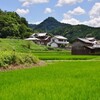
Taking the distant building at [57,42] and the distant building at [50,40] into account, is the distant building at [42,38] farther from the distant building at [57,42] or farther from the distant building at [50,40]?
the distant building at [57,42]

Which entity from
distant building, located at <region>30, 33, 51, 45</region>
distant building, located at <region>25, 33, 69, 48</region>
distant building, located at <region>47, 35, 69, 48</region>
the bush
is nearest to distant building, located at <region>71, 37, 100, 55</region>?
distant building, located at <region>25, 33, 69, 48</region>

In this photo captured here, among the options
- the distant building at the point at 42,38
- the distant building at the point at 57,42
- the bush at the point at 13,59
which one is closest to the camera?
the bush at the point at 13,59

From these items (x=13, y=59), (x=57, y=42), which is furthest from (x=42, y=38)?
A: (x=13, y=59)

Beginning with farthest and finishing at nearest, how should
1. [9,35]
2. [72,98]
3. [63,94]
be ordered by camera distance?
[9,35], [63,94], [72,98]

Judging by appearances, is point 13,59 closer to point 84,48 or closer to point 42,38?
point 84,48

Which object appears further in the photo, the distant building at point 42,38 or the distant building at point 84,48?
the distant building at point 42,38

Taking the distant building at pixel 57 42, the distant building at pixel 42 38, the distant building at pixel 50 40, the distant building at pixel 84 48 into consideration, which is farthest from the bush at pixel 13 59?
the distant building at pixel 42 38

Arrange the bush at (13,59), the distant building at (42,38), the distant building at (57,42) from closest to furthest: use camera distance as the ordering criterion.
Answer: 1. the bush at (13,59)
2. the distant building at (57,42)
3. the distant building at (42,38)

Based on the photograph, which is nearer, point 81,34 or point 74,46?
point 74,46

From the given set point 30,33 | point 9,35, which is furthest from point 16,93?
point 30,33

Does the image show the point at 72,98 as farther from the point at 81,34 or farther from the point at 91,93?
→ the point at 81,34

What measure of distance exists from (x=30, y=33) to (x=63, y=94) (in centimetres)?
9039

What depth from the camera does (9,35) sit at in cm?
8056

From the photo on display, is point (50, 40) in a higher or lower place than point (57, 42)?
higher
